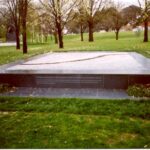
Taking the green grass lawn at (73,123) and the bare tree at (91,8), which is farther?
the bare tree at (91,8)

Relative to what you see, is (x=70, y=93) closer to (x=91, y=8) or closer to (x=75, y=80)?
(x=75, y=80)

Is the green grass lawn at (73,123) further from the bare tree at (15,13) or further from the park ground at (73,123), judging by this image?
the bare tree at (15,13)

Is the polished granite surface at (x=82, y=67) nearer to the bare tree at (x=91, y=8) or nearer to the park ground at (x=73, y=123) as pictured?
the park ground at (x=73, y=123)

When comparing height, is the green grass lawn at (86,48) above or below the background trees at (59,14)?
below

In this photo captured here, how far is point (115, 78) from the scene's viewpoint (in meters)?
9.52

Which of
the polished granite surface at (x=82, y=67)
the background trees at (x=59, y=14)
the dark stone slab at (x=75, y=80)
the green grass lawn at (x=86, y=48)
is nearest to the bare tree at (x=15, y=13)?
the background trees at (x=59, y=14)

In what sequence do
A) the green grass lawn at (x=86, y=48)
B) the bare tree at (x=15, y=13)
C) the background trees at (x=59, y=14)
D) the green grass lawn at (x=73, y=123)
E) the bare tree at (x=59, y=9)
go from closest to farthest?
the green grass lawn at (x=73, y=123), the green grass lawn at (x=86, y=48), the background trees at (x=59, y=14), the bare tree at (x=59, y=9), the bare tree at (x=15, y=13)

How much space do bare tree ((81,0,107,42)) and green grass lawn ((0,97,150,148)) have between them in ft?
115

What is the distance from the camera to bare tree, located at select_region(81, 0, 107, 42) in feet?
140

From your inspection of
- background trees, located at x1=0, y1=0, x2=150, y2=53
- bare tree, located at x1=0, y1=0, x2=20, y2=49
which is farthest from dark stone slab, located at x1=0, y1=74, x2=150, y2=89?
bare tree, located at x1=0, y1=0, x2=20, y2=49

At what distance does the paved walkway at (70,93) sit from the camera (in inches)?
344

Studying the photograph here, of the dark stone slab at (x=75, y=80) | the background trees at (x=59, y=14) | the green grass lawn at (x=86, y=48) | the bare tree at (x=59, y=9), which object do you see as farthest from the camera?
the bare tree at (x=59, y=9)

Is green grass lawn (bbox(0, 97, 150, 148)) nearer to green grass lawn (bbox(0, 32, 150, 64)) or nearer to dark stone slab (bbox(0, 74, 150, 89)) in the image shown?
dark stone slab (bbox(0, 74, 150, 89))

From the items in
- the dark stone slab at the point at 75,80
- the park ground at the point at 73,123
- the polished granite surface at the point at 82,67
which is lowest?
the park ground at the point at 73,123
